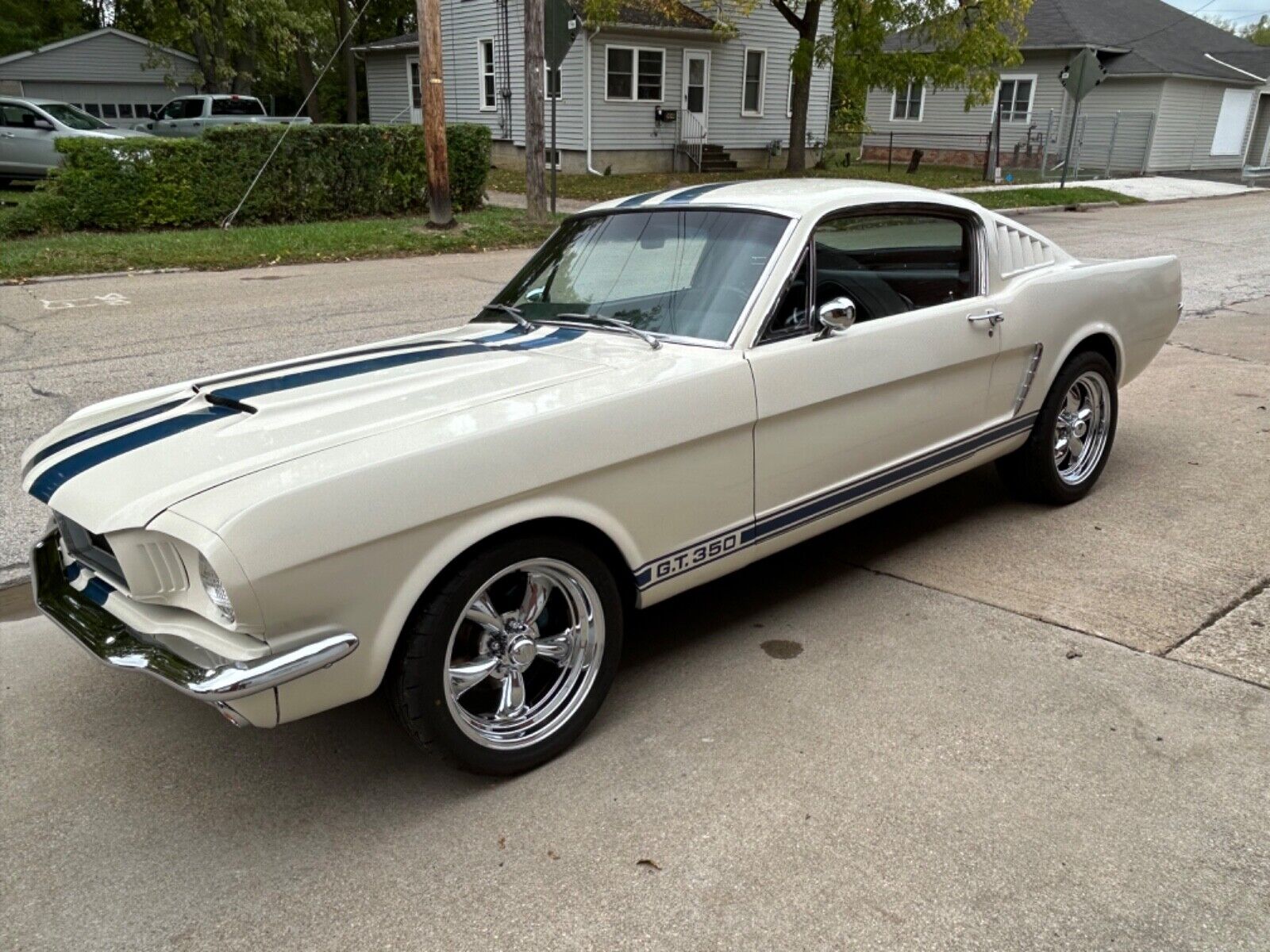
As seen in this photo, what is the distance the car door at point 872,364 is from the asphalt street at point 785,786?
58cm

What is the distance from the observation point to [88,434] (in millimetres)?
3152

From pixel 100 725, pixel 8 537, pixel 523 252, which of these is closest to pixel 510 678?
pixel 100 725

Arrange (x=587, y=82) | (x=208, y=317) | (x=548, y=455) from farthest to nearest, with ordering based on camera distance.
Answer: (x=587, y=82), (x=208, y=317), (x=548, y=455)

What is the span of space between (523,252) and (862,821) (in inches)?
486

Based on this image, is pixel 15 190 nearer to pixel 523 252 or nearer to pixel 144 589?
pixel 523 252

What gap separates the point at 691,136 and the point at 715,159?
0.90 meters

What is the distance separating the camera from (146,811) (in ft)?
9.56

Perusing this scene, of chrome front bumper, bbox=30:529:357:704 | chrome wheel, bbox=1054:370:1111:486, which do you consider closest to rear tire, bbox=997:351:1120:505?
chrome wheel, bbox=1054:370:1111:486

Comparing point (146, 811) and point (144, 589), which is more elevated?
point (144, 589)

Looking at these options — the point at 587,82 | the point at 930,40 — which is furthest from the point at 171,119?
the point at 930,40

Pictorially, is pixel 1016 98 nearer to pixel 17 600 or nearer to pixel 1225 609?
pixel 1225 609

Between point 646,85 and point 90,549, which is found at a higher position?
point 646,85

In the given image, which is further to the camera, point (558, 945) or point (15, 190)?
point (15, 190)

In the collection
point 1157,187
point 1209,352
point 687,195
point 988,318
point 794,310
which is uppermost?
point 687,195
